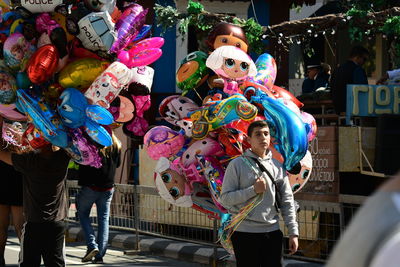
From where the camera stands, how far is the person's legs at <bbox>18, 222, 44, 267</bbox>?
735 centimetres

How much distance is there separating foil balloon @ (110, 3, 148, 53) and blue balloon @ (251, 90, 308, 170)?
4.44 feet

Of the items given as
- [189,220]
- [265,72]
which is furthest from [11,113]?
→ [189,220]

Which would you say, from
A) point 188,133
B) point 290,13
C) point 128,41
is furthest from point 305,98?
point 290,13

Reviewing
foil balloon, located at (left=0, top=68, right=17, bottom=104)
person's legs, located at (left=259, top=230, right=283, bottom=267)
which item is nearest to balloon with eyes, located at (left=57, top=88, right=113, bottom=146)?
foil balloon, located at (left=0, top=68, right=17, bottom=104)

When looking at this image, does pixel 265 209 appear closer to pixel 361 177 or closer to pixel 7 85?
pixel 7 85

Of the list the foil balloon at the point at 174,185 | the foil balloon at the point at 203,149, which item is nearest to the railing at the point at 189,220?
the foil balloon at the point at 174,185

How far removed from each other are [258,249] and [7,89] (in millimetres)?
2598

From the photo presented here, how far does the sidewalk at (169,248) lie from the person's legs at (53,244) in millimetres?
3233

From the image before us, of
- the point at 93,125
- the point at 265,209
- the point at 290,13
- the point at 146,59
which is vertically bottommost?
the point at 265,209

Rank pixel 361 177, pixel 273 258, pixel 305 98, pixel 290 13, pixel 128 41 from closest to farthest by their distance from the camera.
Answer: pixel 273 258 < pixel 128 41 < pixel 361 177 < pixel 305 98 < pixel 290 13

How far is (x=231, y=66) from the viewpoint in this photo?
8219mm

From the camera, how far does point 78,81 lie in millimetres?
7273

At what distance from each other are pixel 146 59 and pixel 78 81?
94 cm

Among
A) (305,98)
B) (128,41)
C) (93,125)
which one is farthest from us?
(305,98)
